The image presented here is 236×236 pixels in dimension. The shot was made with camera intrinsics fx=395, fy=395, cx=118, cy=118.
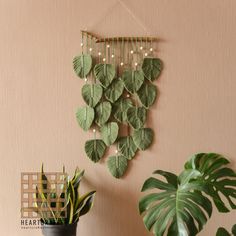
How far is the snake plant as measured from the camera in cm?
157

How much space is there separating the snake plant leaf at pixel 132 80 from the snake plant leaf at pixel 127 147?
214mm

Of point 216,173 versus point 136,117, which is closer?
point 216,173

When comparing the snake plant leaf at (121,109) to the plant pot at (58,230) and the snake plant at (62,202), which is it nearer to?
the snake plant at (62,202)

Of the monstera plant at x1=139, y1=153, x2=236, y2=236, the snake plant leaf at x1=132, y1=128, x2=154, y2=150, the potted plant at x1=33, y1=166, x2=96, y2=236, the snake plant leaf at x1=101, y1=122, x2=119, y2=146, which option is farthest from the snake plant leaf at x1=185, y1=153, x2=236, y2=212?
the potted plant at x1=33, y1=166, x2=96, y2=236

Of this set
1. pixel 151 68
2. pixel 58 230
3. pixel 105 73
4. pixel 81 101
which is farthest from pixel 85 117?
pixel 58 230

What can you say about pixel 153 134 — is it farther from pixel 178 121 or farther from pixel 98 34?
pixel 98 34

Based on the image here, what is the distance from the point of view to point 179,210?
1303mm

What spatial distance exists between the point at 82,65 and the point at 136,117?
1.08 ft

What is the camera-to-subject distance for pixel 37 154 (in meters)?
1.75

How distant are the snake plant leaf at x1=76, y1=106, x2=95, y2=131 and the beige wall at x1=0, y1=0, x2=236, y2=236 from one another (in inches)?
1.2

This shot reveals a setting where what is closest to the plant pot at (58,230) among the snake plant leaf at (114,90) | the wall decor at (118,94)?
the wall decor at (118,94)

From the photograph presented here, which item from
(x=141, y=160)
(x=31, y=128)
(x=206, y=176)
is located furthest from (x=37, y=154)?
(x=206, y=176)

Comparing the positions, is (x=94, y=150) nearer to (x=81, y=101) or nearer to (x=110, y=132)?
(x=110, y=132)

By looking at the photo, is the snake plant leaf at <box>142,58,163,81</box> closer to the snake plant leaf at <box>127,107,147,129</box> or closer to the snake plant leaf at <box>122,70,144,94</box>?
the snake plant leaf at <box>122,70,144,94</box>
